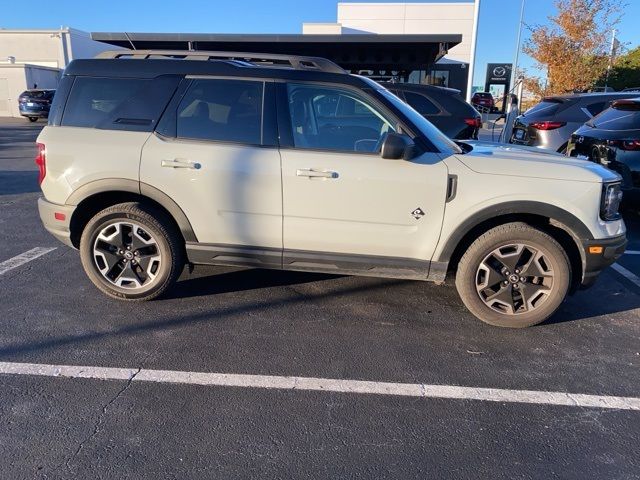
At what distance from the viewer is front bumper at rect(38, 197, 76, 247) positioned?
4.02 metres

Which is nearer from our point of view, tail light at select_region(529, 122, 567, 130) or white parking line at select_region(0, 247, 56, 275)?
white parking line at select_region(0, 247, 56, 275)

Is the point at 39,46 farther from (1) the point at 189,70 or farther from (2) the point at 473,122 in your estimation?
(1) the point at 189,70

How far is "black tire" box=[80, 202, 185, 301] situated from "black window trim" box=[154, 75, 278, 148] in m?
0.63

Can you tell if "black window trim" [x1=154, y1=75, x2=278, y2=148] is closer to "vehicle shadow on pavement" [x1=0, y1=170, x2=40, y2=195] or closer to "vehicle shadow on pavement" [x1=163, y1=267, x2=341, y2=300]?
"vehicle shadow on pavement" [x1=163, y1=267, x2=341, y2=300]

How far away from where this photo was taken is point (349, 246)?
150 inches

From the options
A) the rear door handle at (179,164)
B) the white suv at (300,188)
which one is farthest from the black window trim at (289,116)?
the rear door handle at (179,164)

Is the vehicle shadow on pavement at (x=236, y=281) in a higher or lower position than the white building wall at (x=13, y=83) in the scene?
lower

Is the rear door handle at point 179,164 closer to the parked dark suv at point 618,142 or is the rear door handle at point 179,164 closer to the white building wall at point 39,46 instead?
the parked dark suv at point 618,142

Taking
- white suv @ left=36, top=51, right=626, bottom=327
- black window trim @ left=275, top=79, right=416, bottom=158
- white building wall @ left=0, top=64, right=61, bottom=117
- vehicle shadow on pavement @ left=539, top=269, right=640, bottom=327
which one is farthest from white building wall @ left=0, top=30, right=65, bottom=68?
vehicle shadow on pavement @ left=539, top=269, right=640, bottom=327

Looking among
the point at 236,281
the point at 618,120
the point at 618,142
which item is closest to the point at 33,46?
the point at 236,281

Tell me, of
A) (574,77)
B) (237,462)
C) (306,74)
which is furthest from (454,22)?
(237,462)

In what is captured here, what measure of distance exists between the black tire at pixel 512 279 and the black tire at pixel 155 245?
231 cm

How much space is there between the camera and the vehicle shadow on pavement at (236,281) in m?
4.42

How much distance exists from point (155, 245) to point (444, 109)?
6.04 meters
